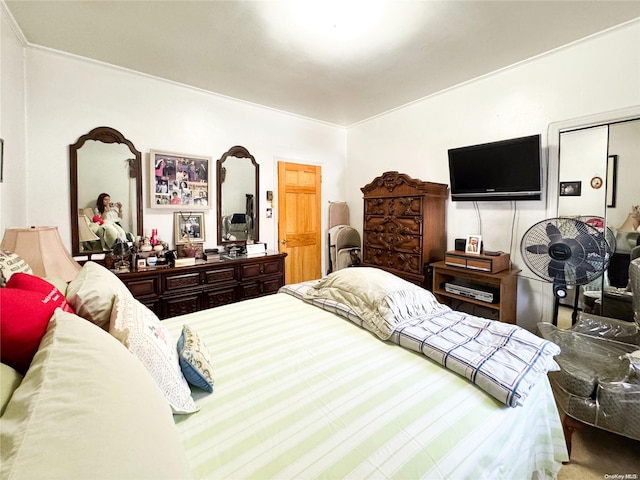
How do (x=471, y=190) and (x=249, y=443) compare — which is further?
(x=471, y=190)

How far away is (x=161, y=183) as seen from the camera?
3.03m

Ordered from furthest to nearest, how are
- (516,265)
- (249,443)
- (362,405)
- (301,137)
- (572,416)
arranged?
(301,137) → (516,265) → (572,416) → (362,405) → (249,443)

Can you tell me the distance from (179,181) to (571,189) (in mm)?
3689

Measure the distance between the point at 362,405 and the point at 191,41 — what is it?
9.23 ft

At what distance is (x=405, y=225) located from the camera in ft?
10.5

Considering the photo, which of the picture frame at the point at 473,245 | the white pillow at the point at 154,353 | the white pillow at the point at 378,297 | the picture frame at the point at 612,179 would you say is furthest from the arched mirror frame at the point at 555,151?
the white pillow at the point at 154,353

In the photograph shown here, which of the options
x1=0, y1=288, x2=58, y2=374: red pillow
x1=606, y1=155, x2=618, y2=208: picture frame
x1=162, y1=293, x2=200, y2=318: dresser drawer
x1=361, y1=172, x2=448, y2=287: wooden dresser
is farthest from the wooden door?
x1=0, y1=288, x2=58, y2=374: red pillow

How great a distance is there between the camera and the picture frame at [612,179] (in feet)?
7.28

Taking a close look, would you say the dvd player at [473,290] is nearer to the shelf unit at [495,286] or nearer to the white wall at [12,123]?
the shelf unit at [495,286]

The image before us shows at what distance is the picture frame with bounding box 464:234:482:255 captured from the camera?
9.30ft

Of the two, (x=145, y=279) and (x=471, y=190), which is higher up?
(x=471, y=190)

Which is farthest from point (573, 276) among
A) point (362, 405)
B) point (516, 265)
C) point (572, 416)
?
point (362, 405)

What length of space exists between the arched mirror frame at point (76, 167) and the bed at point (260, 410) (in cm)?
156

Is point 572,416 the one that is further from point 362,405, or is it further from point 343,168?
point 343,168
